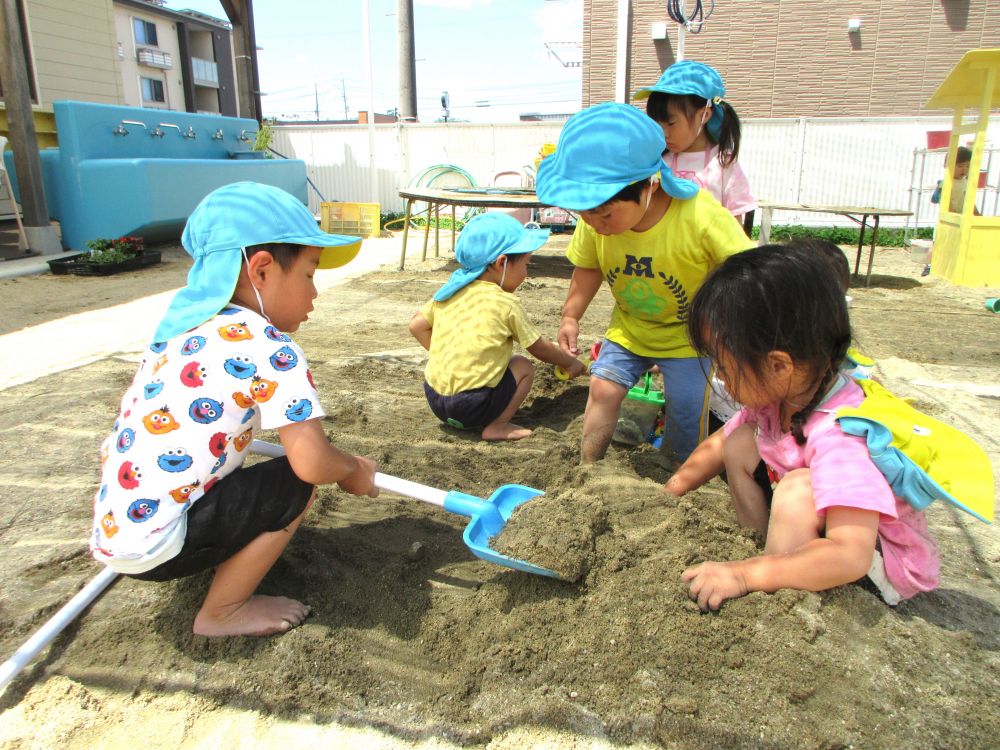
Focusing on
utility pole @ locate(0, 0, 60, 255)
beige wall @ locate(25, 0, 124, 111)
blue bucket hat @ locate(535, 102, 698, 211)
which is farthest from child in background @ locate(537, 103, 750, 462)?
beige wall @ locate(25, 0, 124, 111)

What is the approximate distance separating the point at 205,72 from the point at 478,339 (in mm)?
32348

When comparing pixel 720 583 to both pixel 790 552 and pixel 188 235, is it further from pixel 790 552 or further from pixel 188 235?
pixel 188 235

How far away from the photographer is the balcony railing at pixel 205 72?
2964 centimetres

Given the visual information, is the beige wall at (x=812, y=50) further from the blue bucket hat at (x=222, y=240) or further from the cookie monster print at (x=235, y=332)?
the cookie monster print at (x=235, y=332)

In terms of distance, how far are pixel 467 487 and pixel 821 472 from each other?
47.8 inches

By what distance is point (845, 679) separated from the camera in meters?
1.37

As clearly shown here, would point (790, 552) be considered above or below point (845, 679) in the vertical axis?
above

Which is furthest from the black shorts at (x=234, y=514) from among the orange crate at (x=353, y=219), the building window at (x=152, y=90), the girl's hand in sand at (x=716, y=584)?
the building window at (x=152, y=90)

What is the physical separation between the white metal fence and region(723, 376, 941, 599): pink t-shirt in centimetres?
986

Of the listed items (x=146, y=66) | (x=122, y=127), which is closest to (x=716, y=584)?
(x=122, y=127)

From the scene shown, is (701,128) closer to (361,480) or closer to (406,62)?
(361,480)

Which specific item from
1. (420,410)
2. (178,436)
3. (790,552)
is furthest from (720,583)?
(420,410)

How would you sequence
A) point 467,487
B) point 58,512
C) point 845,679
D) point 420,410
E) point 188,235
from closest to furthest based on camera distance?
1. point 845,679
2. point 188,235
3. point 58,512
4. point 467,487
5. point 420,410

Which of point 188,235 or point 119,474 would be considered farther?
point 188,235
